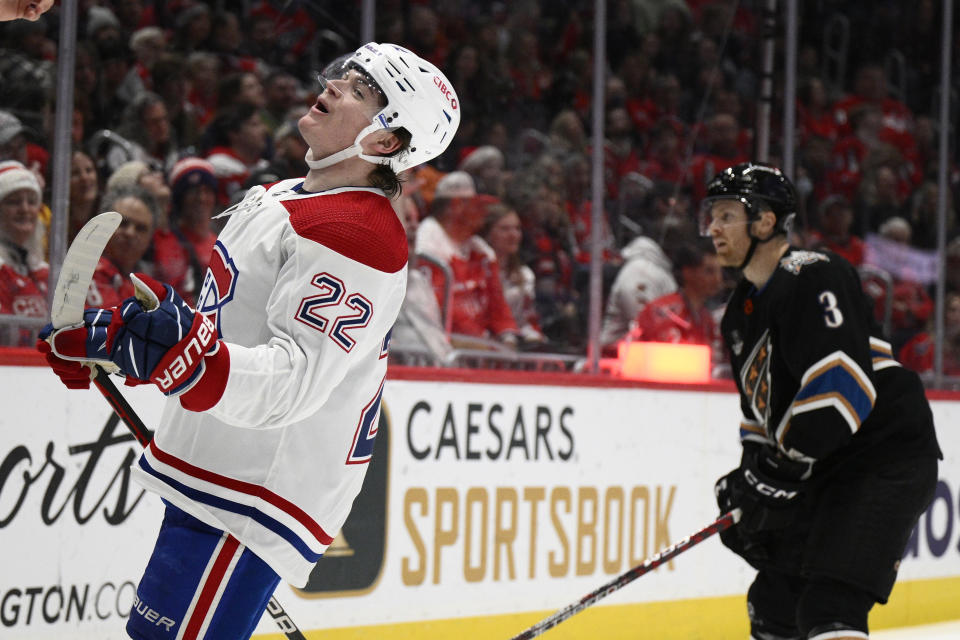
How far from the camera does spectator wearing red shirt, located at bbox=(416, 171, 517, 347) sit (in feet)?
13.3

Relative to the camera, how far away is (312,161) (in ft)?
6.38

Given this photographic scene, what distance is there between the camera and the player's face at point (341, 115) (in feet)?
6.34

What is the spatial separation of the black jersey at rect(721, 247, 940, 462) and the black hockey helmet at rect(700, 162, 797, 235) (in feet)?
0.33

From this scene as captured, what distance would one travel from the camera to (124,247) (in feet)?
10.9

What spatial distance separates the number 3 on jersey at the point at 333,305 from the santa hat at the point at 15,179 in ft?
5.56

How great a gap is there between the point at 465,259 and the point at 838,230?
220 cm

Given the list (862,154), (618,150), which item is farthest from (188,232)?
(862,154)

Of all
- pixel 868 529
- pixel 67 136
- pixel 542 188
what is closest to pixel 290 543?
pixel 868 529

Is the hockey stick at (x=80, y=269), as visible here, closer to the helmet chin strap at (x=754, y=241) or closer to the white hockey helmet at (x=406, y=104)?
the white hockey helmet at (x=406, y=104)

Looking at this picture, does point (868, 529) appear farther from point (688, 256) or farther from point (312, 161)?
point (688, 256)

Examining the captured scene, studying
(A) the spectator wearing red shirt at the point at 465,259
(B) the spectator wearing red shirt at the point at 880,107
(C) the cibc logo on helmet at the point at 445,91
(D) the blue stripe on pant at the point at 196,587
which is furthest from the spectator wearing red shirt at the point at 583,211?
(D) the blue stripe on pant at the point at 196,587

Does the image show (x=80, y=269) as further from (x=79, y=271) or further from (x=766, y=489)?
(x=766, y=489)

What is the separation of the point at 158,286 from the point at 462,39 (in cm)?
301

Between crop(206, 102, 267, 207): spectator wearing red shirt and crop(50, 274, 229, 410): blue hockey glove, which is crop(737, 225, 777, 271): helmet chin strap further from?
crop(50, 274, 229, 410): blue hockey glove
